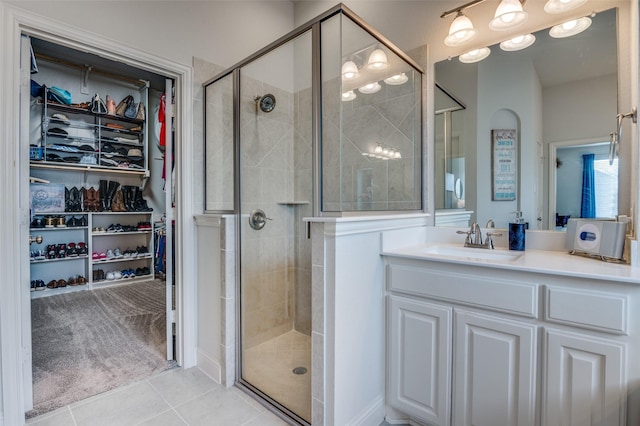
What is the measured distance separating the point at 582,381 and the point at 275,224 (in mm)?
1837

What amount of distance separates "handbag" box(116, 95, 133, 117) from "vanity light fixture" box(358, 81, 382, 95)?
13.8 ft

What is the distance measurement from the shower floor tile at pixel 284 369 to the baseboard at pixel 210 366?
0.56ft

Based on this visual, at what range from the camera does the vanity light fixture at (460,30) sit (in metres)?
1.75

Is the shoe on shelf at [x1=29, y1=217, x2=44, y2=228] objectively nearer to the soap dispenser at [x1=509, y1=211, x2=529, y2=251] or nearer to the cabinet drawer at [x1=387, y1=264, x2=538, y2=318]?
the cabinet drawer at [x1=387, y1=264, x2=538, y2=318]

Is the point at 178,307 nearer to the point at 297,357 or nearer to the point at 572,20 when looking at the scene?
the point at 297,357

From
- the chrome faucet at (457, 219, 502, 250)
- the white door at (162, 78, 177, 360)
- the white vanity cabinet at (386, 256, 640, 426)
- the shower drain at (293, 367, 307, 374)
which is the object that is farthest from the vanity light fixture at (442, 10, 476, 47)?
the shower drain at (293, 367, 307, 374)

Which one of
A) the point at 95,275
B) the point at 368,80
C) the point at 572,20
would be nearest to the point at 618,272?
the point at 572,20

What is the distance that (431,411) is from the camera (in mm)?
1439

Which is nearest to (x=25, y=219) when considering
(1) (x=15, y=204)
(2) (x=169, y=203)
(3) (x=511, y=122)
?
(1) (x=15, y=204)

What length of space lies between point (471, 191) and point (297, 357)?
65.4 inches

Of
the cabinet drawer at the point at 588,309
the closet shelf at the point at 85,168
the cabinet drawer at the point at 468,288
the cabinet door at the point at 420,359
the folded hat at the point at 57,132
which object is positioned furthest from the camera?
the folded hat at the point at 57,132

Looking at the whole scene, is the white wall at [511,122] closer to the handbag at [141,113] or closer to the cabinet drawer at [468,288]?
the cabinet drawer at [468,288]

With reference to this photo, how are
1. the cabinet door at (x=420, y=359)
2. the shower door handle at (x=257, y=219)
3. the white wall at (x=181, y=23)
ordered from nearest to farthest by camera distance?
the cabinet door at (x=420, y=359) → the white wall at (x=181, y=23) → the shower door handle at (x=257, y=219)

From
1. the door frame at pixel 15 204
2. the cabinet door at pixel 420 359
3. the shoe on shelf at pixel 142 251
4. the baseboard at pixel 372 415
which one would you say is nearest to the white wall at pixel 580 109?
the cabinet door at pixel 420 359
